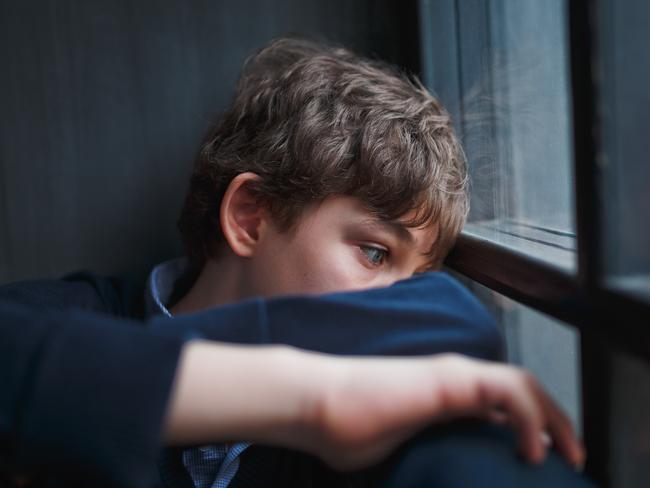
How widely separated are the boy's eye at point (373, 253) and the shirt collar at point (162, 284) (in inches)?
12.2

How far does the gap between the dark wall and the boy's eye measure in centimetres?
44

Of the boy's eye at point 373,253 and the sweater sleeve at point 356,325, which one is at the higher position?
the sweater sleeve at point 356,325

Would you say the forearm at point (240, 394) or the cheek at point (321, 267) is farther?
the cheek at point (321, 267)

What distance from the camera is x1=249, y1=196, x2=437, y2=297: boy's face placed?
2.98 ft

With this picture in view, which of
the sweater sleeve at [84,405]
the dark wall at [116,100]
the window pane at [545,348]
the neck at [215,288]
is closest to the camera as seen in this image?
the sweater sleeve at [84,405]

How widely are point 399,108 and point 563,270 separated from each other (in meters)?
0.49

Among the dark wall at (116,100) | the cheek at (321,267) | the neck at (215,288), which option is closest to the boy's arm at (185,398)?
the cheek at (321,267)

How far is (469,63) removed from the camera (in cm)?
105

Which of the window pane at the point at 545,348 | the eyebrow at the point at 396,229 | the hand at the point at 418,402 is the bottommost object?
the window pane at the point at 545,348

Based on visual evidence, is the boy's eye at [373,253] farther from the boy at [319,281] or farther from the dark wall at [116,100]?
the dark wall at [116,100]

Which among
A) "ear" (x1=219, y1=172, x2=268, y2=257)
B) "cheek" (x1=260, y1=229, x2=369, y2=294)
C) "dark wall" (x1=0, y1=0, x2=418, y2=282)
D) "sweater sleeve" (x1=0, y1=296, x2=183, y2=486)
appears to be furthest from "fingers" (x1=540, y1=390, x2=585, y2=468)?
"dark wall" (x1=0, y1=0, x2=418, y2=282)

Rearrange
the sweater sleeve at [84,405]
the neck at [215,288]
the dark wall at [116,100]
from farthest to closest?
the dark wall at [116,100] < the neck at [215,288] < the sweater sleeve at [84,405]

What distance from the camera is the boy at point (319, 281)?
0.47m

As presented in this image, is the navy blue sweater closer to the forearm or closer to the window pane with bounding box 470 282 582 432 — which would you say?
the forearm
